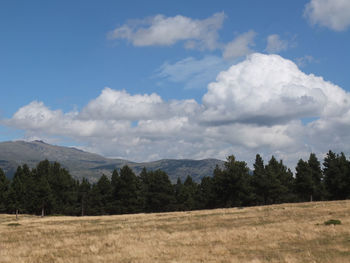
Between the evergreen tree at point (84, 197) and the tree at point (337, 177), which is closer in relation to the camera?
the tree at point (337, 177)

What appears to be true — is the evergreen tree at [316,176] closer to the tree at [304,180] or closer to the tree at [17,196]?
the tree at [304,180]

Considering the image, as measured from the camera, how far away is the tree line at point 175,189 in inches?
3344

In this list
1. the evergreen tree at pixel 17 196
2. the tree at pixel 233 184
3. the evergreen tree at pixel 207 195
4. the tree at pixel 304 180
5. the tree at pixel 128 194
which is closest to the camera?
the evergreen tree at pixel 17 196

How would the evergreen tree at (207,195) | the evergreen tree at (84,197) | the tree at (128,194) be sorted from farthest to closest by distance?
the evergreen tree at (84,197) < the evergreen tree at (207,195) < the tree at (128,194)

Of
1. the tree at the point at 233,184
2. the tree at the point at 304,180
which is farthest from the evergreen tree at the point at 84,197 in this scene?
the tree at the point at 304,180

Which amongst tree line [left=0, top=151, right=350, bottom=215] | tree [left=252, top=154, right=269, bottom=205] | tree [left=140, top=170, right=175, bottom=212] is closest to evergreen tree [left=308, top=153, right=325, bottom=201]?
tree line [left=0, top=151, right=350, bottom=215]

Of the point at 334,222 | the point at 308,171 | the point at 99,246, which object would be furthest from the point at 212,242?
the point at 308,171

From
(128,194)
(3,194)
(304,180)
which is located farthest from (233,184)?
(3,194)

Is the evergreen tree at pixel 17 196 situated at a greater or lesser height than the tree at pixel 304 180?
lesser

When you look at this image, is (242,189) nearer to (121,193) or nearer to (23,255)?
(121,193)

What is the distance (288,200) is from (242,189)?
93.2 feet

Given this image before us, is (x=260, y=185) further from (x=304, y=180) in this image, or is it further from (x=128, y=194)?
(x=128, y=194)

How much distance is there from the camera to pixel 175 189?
114 m

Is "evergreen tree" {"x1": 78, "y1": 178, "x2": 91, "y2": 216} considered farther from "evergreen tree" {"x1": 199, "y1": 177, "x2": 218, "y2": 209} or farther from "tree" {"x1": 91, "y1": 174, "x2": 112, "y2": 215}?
"evergreen tree" {"x1": 199, "y1": 177, "x2": 218, "y2": 209}
